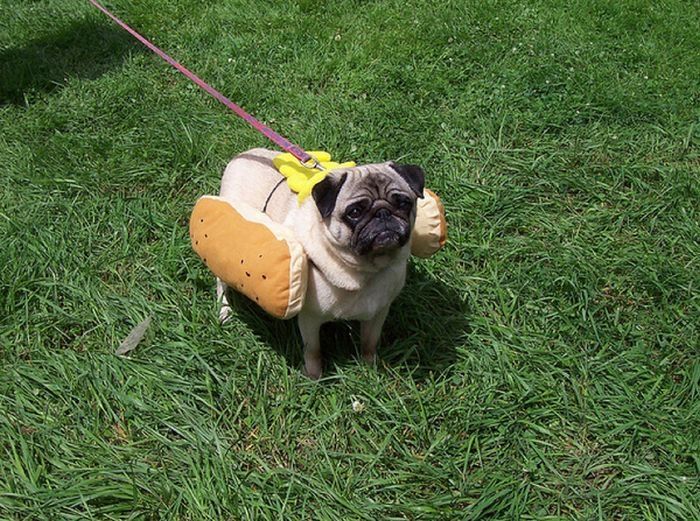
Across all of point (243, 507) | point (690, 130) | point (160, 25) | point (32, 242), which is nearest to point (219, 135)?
point (32, 242)

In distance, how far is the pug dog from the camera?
2.60 metres

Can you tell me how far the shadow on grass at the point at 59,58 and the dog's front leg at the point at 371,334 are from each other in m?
3.82

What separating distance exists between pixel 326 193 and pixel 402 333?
1283 millimetres

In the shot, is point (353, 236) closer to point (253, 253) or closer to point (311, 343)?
point (253, 253)

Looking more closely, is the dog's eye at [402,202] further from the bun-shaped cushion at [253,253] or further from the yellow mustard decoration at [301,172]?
the bun-shaped cushion at [253,253]

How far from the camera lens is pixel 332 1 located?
6.46 meters

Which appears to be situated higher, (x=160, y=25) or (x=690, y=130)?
(x=690, y=130)

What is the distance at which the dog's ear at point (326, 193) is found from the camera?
2588 millimetres

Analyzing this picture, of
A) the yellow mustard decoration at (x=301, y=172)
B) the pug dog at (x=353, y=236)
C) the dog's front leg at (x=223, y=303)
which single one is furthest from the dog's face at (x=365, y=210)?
the dog's front leg at (x=223, y=303)

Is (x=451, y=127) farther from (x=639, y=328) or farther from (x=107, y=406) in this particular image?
(x=107, y=406)

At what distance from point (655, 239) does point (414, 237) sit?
200cm

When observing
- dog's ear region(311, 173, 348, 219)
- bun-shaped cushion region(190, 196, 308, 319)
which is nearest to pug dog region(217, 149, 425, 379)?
dog's ear region(311, 173, 348, 219)

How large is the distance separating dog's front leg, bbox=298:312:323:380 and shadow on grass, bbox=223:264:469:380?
94 mm

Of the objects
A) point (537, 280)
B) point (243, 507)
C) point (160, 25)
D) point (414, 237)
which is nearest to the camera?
point (243, 507)
